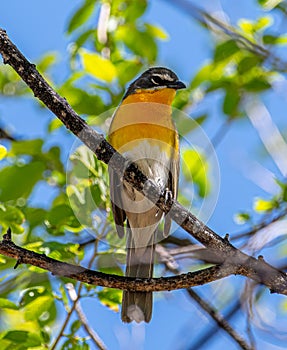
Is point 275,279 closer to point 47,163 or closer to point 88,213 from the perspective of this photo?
point 88,213

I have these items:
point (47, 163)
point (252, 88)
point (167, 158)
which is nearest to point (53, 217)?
point (47, 163)

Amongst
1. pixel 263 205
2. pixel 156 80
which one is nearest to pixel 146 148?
pixel 156 80

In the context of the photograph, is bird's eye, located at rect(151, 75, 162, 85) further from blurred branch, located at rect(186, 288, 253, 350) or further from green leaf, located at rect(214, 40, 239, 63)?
blurred branch, located at rect(186, 288, 253, 350)

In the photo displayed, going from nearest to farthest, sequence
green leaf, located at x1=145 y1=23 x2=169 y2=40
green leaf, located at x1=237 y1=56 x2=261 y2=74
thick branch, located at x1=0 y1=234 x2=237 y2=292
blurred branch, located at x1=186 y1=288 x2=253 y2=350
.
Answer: thick branch, located at x1=0 y1=234 x2=237 y2=292
blurred branch, located at x1=186 y1=288 x2=253 y2=350
green leaf, located at x1=237 y1=56 x2=261 y2=74
green leaf, located at x1=145 y1=23 x2=169 y2=40

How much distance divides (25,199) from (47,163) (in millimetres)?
598

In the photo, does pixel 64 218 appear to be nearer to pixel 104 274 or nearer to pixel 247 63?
pixel 104 274

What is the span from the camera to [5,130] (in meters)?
6.07

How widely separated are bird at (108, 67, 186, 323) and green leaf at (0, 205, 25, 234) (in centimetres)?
108

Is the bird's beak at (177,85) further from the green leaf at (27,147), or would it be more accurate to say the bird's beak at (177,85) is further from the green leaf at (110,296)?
the green leaf at (110,296)

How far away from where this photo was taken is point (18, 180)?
4.30 m

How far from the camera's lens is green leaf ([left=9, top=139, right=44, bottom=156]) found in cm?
494

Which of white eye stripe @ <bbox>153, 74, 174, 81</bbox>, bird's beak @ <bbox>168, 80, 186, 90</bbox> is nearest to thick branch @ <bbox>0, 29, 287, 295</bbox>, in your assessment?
bird's beak @ <bbox>168, 80, 186, 90</bbox>

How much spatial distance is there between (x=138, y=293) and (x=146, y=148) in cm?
121

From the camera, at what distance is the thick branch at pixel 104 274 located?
334cm
